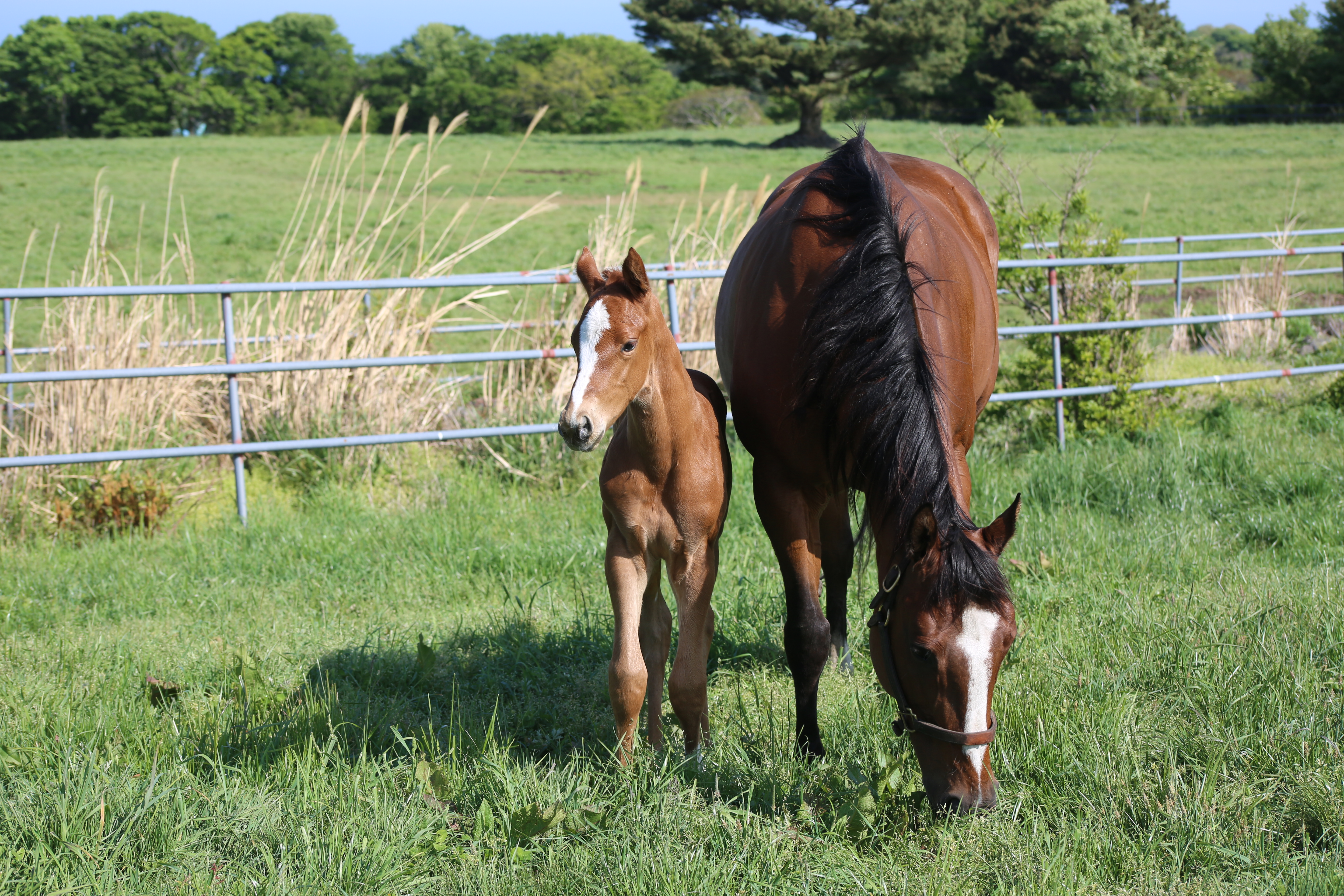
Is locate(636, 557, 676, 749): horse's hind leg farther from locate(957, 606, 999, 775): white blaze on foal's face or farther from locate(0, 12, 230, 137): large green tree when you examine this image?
locate(0, 12, 230, 137): large green tree

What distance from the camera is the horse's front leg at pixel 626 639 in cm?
273

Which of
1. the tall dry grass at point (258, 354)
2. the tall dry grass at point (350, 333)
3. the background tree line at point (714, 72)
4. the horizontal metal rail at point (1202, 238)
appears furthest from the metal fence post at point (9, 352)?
the background tree line at point (714, 72)

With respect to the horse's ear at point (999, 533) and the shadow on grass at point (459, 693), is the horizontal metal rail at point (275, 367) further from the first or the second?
the horse's ear at point (999, 533)

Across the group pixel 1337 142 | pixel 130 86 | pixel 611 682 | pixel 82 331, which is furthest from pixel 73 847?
pixel 130 86

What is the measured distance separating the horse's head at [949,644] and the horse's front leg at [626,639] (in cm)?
73

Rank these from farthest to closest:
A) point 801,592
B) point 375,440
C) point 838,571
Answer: point 375,440 < point 838,571 < point 801,592

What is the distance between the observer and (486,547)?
4941mm

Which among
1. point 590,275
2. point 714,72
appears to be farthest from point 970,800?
point 714,72

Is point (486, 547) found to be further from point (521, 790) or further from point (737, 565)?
point (521, 790)

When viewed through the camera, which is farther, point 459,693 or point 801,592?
point 459,693

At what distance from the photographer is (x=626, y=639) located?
8.96 ft

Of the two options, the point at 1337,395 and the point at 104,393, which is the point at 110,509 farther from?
the point at 1337,395

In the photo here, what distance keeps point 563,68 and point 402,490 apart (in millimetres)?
65050

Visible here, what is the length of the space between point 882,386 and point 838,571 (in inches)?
58.7
